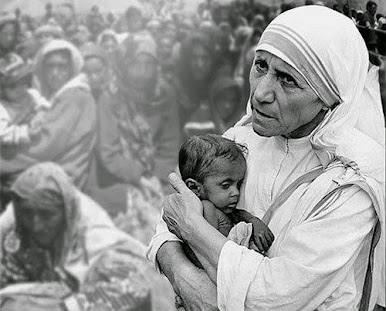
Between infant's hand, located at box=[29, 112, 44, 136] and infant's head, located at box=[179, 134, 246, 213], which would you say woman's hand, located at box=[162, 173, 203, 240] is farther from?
infant's hand, located at box=[29, 112, 44, 136]

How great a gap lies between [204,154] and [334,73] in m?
0.55

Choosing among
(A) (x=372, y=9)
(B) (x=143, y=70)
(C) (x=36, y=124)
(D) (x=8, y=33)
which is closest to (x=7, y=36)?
(D) (x=8, y=33)

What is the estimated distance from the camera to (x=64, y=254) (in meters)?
5.96

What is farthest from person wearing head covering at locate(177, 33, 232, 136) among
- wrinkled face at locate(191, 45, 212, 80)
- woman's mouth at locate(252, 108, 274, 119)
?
woman's mouth at locate(252, 108, 274, 119)

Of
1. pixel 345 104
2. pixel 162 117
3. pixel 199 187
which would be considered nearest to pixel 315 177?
pixel 345 104

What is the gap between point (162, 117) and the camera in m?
6.12

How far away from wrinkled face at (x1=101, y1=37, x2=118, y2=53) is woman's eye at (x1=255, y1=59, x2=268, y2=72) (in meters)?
3.94

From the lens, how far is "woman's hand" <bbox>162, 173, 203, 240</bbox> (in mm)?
2299

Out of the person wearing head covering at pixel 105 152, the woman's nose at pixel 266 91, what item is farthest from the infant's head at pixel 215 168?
the person wearing head covering at pixel 105 152

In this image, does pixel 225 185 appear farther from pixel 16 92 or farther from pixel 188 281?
pixel 16 92

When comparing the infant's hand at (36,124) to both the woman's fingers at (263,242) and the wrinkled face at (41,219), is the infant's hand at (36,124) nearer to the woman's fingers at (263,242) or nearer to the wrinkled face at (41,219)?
the wrinkled face at (41,219)

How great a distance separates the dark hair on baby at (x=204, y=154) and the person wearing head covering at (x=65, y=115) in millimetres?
3595

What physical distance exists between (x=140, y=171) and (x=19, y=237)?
119 cm

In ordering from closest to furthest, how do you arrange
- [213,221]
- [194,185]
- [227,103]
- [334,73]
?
[334,73] < [213,221] < [194,185] < [227,103]
